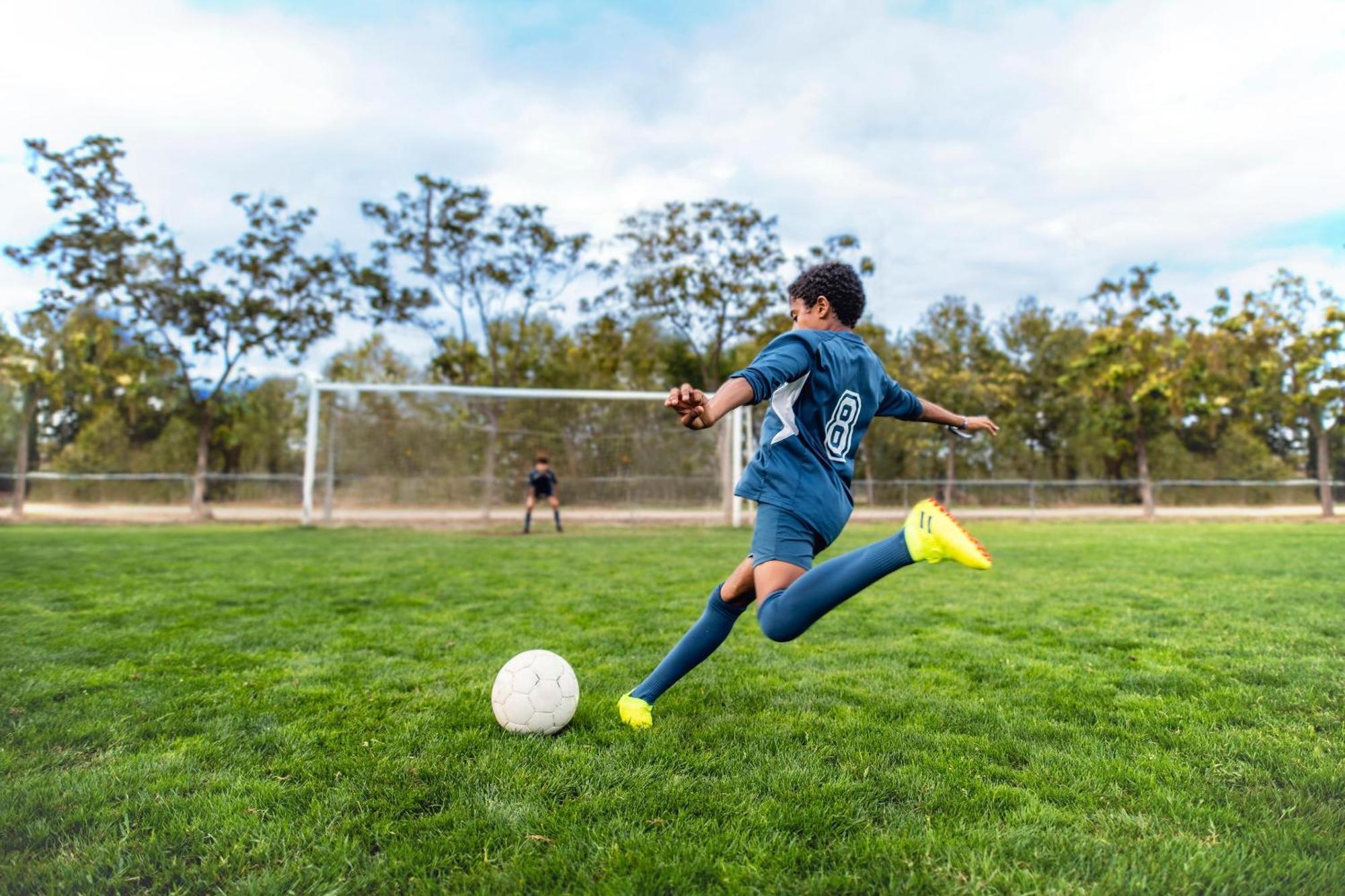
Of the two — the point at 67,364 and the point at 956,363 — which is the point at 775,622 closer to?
the point at 67,364

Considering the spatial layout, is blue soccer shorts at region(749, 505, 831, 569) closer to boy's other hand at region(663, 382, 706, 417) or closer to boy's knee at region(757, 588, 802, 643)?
boy's knee at region(757, 588, 802, 643)

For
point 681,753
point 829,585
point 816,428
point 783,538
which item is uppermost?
point 816,428

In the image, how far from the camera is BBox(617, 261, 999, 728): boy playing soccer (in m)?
2.53

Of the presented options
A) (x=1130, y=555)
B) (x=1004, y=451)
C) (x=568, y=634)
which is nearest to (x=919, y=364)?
(x=1004, y=451)

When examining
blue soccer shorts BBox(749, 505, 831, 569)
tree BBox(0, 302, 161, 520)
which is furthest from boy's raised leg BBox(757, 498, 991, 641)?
tree BBox(0, 302, 161, 520)

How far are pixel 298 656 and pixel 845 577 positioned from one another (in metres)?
3.68

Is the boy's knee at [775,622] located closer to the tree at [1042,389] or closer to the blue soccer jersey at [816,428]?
the blue soccer jersey at [816,428]

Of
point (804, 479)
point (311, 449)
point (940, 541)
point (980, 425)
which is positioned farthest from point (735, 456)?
point (940, 541)

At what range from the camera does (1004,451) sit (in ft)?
121

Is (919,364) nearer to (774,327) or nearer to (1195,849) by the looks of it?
(774,327)

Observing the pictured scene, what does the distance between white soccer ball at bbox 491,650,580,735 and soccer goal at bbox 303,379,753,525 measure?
45.8 ft

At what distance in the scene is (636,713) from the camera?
10.9 ft

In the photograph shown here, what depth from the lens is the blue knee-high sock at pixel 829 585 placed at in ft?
8.18

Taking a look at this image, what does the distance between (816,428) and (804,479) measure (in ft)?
0.67
